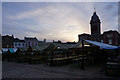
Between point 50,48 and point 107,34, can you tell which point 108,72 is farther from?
point 107,34

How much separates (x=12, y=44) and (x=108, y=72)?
54.5 m

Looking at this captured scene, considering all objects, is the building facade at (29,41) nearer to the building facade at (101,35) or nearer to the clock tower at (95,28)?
the clock tower at (95,28)

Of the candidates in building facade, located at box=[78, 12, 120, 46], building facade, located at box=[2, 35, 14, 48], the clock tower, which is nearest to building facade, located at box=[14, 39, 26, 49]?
building facade, located at box=[2, 35, 14, 48]

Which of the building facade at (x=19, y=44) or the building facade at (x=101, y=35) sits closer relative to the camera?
the building facade at (x=101, y=35)

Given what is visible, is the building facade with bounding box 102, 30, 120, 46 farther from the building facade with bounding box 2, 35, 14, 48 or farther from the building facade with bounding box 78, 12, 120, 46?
the building facade with bounding box 2, 35, 14, 48

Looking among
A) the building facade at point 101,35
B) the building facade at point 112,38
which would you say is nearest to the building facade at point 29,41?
the building facade at point 101,35

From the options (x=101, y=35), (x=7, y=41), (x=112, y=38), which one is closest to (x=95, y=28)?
(x=101, y=35)

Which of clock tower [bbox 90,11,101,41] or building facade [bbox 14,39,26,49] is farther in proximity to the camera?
building facade [bbox 14,39,26,49]

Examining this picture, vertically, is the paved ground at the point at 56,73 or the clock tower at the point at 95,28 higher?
the clock tower at the point at 95,28

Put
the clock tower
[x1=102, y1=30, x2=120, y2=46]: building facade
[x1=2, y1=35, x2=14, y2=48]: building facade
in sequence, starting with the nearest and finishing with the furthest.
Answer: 1. [x1=102, y1=30, x2=120, y2=46]: building facade
2. the clock tower
3. [x1=2, y1=35, x2=14, y2=48]: building facade

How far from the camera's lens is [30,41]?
5541 centimetres

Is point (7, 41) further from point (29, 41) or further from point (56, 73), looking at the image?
point (56, 73)

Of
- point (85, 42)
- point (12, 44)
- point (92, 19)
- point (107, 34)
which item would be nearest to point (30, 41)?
point (12, 44)

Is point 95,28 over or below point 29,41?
over
